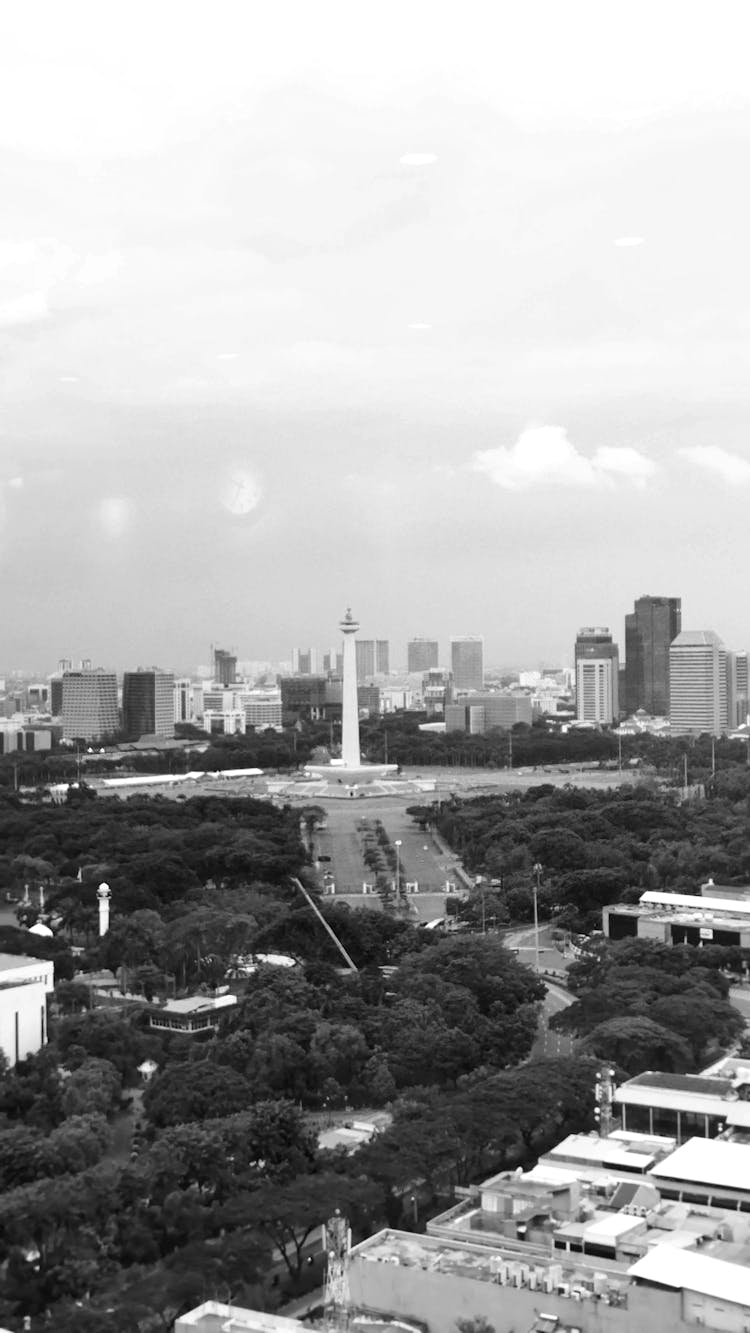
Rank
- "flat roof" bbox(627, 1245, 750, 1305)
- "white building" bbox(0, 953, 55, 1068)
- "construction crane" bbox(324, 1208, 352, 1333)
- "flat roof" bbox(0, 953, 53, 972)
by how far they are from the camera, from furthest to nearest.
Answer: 1. "flat roof" bbox(0, 953, 53, 972)
2. "white building" bbox(0, 953, 55, 1068)
3. "construction crane" bbox(324, 1208, 352, 1333)
4. "flat roof" bbox(627, 1245, 750, 1305)

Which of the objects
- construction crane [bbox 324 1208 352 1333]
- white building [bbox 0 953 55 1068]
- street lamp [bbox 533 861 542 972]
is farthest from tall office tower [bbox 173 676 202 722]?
construction crane [bbox 324 1208 352 1333]

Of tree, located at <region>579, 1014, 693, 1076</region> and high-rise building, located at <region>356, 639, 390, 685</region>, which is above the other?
high-rise building, located at <region>356, 639, 390, 685</region>

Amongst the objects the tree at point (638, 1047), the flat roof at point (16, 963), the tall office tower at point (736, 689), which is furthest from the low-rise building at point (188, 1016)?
the tall office tower at point (736, 689)

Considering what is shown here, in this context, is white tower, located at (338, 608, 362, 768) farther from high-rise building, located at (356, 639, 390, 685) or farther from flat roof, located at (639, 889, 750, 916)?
high-rise building, located at (356, 639, 390, 685)

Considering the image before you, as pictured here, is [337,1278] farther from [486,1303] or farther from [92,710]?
[92,710]

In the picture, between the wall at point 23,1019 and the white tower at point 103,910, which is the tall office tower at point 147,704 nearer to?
the white tower at point 103,910

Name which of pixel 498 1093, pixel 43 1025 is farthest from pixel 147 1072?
pixel 498 1093
